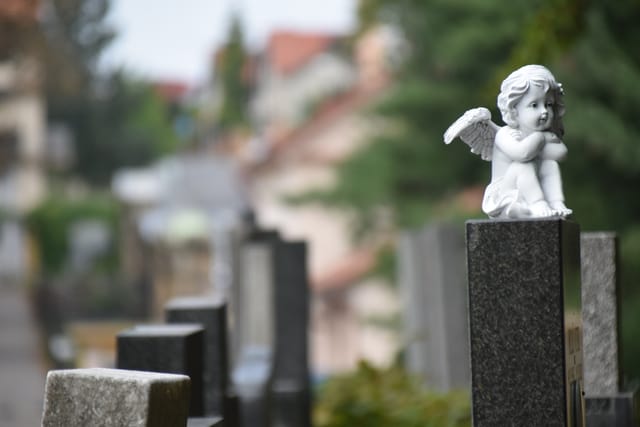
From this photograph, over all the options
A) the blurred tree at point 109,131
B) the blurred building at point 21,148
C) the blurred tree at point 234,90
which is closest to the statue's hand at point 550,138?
the blurred building at point 21,148

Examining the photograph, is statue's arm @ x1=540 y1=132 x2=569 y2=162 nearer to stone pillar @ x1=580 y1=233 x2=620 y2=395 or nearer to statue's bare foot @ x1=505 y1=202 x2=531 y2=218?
statue's bare foot @ x1=505 y1=202 x2=531 y2=218

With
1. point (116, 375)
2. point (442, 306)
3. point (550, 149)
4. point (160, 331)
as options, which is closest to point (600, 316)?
point (550, 149)

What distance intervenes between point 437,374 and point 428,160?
10.8 m

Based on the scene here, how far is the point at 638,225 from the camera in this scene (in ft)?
49.9

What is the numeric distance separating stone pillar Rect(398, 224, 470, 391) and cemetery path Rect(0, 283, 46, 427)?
144 inches

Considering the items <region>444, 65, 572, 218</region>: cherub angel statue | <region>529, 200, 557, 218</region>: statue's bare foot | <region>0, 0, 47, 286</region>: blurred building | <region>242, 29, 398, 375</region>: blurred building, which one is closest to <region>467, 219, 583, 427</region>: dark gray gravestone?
<region>529, 200, 557, 218</region>: statue's bare foot

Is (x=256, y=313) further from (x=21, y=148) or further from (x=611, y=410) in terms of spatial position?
(x=21, y=148)

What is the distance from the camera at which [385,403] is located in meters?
11.5

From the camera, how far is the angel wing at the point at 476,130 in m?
6.52

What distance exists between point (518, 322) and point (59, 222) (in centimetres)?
6179

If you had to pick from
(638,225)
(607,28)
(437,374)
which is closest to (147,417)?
(437,374)

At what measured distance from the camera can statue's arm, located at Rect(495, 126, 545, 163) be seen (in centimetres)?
645

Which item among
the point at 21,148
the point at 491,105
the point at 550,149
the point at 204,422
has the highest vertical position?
the point at 21,148

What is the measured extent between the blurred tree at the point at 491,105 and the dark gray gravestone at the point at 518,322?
531 cm
